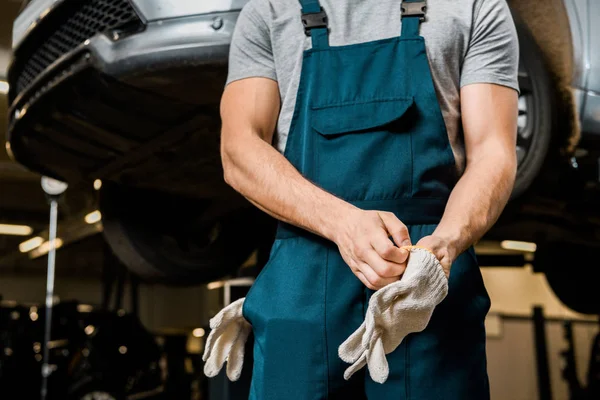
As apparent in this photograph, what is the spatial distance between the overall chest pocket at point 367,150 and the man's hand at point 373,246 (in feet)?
0.34

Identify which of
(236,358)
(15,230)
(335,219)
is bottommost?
(236,358)

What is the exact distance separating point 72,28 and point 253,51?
2.66 feet

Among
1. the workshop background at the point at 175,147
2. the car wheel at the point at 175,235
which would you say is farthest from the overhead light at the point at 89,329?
the car wheel at the point at 175,235

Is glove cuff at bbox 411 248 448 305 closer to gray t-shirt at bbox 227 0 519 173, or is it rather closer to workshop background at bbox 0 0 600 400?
gray t-shirt at bbox 227 0 519 173

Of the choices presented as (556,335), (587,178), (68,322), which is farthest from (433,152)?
(556,335)

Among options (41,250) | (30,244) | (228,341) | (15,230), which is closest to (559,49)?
(228,341)

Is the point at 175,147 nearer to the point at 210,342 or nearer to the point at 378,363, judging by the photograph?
the point at 210,342

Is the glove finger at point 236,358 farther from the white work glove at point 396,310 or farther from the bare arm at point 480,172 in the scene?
the bare arm at point 480,172

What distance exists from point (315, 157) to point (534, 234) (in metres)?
1.70

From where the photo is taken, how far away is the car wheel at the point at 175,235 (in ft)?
8.46

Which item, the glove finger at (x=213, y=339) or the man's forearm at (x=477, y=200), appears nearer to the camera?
the man's forearm at (x=477, y=200)

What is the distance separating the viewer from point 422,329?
1009 millimetres

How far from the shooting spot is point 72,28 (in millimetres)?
1872

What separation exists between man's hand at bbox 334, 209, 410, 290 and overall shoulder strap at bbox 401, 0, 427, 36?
1.11 ft
